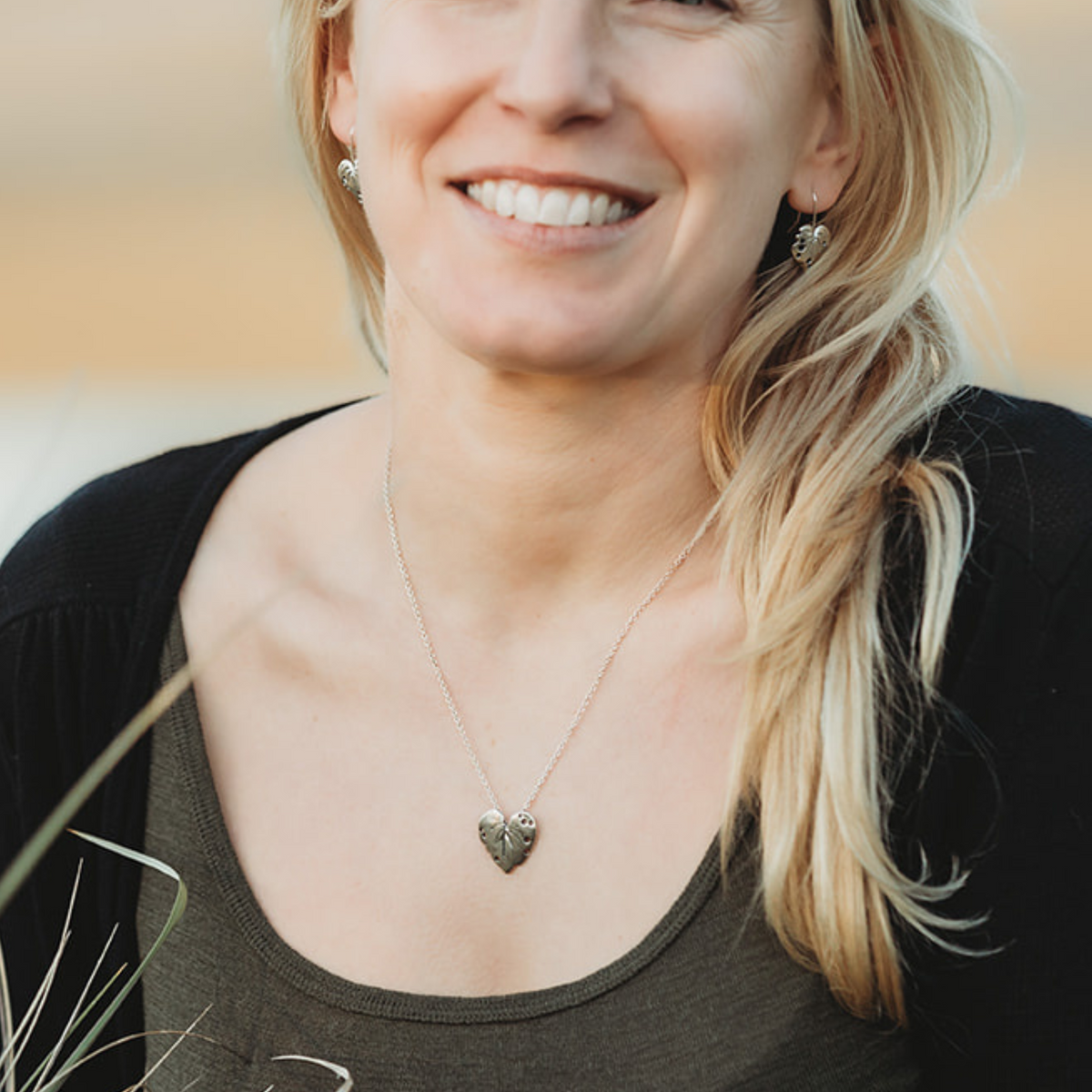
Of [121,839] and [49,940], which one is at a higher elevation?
[121,839]

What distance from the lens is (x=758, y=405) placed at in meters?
2.30

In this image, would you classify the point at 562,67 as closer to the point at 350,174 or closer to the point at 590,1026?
the point at 350,174

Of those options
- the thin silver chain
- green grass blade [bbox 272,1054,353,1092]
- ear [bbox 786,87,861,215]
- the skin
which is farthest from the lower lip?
green grass blade [bbox 272,1054,353,1092]

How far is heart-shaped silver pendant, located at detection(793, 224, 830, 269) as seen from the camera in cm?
230

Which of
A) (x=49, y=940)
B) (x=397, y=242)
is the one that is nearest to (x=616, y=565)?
(x=397, y=242)

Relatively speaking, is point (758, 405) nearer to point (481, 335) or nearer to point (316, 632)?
point (481, 335)

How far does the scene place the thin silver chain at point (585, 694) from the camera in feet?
7.29

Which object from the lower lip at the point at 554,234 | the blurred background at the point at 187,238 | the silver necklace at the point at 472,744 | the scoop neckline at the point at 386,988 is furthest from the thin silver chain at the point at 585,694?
the blurred background at the point at 187,238

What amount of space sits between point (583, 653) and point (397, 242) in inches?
20.4

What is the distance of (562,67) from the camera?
1.97 metres

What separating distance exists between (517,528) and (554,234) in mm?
372

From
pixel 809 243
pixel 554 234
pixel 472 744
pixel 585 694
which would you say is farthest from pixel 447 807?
pixel 809 243

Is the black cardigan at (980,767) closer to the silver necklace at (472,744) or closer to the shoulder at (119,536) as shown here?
the shoulder at (119,536)

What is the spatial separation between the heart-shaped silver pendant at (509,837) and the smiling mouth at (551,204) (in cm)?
66
